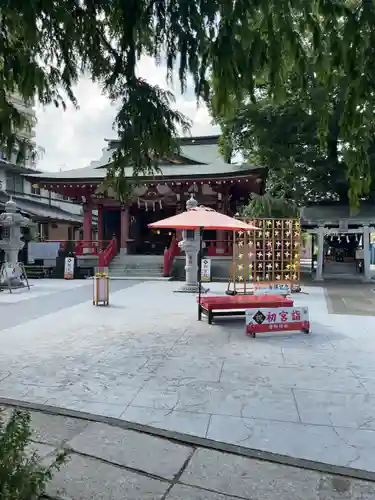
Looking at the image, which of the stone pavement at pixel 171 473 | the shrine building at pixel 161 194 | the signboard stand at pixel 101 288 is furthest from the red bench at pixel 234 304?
the shrine building at pixel 161 194

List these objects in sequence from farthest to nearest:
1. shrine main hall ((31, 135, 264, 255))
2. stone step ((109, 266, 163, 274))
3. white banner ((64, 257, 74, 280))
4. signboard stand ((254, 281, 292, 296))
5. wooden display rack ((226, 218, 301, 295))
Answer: shrine main hall ((31, 135, 264, 255)) < stone step ((109, 266, 163, 274)) < white banner ((64, 257, 74, 280)) < wooden display rack ((226, 218, 301, 295)) < signboard stand ((254, 281, 292, 296))

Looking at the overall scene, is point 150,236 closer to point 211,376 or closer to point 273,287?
point 273,287

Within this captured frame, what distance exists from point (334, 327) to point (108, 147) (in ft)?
56.4

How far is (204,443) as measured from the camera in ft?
10.1

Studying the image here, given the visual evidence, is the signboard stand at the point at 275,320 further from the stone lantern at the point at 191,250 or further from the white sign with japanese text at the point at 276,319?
the stone lantern at the point at 191,250

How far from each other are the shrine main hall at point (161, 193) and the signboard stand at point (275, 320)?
35.9 feet

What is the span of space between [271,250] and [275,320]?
5.09m

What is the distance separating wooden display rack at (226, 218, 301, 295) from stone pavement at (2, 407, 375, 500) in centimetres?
855

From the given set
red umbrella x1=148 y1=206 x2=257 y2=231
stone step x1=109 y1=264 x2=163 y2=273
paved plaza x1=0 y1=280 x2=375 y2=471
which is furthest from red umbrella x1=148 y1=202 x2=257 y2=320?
stone step x1=109 y1=264 x2=163 y2=273

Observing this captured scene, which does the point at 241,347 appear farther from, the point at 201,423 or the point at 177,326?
the point at 201,423

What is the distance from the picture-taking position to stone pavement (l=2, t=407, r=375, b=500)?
2.45m

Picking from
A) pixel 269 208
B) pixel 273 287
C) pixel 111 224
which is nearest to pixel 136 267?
pixel 111 224

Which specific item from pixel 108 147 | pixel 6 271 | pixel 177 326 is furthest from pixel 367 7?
pixel 108 147

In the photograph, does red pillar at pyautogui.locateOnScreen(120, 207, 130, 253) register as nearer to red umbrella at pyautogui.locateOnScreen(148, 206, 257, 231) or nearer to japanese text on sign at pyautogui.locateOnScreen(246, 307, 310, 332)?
red umbrella at pyautogui.locateOnScreen(148, 206, 257, 231)
